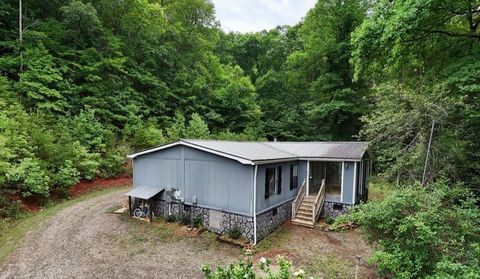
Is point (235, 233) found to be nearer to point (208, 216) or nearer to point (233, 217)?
point (233, 217)

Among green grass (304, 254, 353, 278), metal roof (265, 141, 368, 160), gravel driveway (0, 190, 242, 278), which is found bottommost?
green grass (304, 254, 353, 278)

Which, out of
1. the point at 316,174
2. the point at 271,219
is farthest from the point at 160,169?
the point at 316,174

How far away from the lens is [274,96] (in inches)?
1252

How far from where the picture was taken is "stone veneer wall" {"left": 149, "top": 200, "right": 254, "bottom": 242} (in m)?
9.06

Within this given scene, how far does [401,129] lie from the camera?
7949 millimetres

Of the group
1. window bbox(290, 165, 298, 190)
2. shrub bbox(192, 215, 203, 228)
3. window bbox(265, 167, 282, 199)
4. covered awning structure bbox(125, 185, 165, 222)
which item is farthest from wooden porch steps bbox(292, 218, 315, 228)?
covered awning structure bbox(125, 185, 165, 222)

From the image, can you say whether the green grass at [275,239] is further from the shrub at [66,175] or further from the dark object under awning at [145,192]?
the shrub at [66,175]

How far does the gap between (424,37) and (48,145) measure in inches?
633

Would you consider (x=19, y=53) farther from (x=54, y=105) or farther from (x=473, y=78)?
(x=473, y=78)

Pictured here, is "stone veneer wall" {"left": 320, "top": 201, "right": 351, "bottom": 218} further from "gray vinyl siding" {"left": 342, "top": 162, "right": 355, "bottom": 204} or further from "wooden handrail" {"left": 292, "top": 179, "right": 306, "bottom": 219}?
"wooden handrail" {"left": 292, "top": 179, "right": 306, "bottom": 219}

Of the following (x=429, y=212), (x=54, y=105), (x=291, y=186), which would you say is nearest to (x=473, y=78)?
(x=429, y=212)

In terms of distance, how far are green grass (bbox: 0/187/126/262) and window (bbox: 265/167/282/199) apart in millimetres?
8327

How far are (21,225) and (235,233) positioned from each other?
794cm

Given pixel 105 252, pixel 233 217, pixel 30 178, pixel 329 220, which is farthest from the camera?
pixel 329 220
